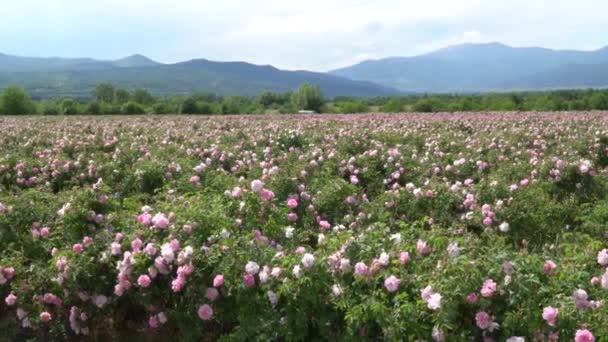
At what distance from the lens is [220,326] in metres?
4.26

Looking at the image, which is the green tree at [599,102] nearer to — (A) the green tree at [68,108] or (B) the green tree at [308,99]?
(B) the green tree at [308,99]

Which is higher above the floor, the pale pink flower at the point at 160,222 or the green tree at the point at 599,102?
the pale pink flower at the point at 160,222

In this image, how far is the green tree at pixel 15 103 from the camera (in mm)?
68625

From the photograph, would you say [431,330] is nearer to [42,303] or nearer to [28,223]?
[42,303]

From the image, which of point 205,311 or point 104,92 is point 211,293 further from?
point 104,92

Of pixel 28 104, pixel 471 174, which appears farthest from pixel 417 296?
pixel 28 104

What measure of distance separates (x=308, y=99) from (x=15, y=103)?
125ft

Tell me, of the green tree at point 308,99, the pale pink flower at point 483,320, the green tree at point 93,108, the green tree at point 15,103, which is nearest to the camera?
the pale pink flower at point 483,320

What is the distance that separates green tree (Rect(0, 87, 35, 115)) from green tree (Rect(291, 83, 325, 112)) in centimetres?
3394

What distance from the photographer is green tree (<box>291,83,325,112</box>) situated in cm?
7344

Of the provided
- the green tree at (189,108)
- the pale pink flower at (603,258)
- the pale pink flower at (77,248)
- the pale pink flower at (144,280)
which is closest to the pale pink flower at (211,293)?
the pale pink flower at (144,280)

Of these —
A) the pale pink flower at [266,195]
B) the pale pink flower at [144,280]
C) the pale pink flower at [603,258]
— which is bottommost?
the pale pink flower at [144,280]

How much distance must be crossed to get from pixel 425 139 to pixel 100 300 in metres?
9.34

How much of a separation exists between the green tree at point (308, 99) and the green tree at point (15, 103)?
33.9 meters
